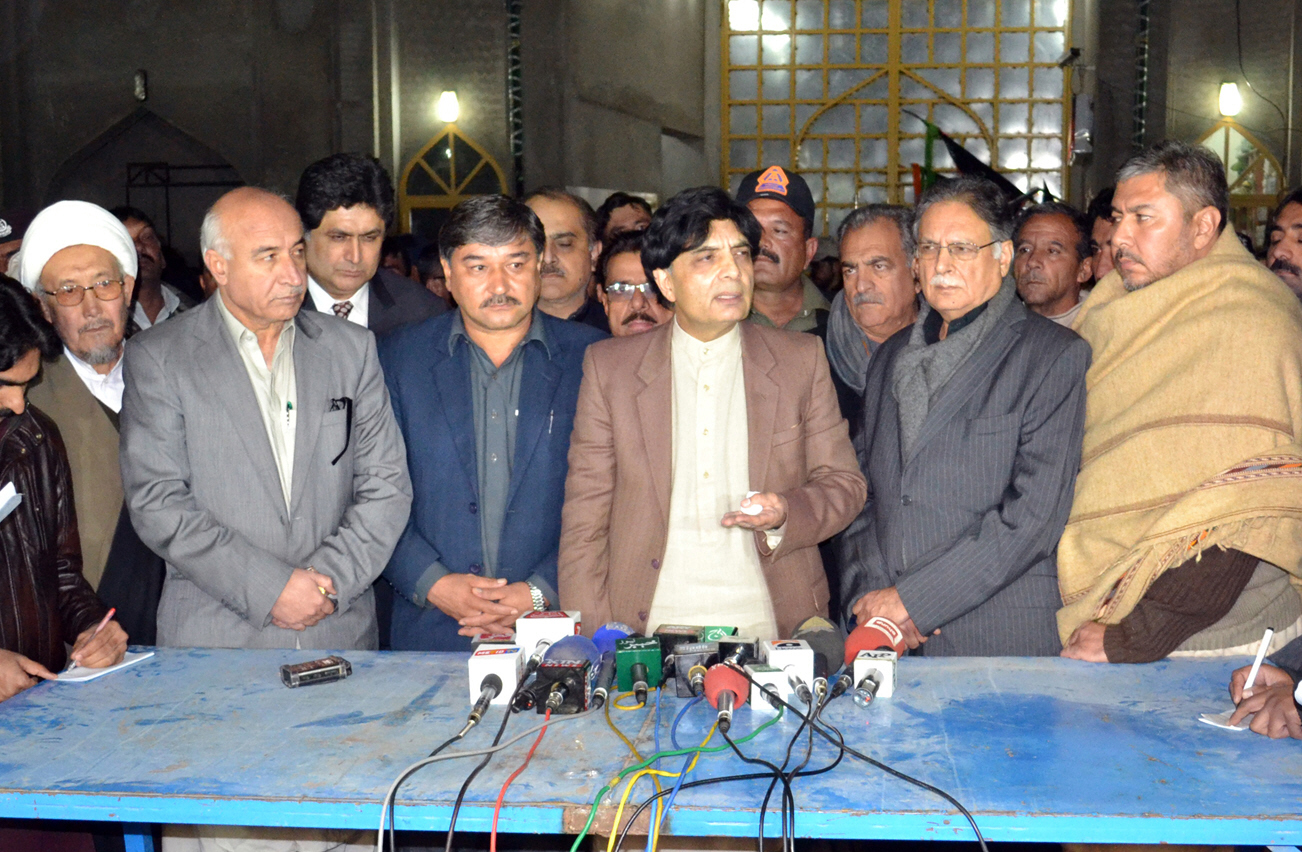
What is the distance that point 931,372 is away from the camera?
2680 millimetres

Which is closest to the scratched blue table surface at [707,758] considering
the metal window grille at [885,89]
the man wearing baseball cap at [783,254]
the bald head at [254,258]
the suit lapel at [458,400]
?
the suit lapel at [458,400]

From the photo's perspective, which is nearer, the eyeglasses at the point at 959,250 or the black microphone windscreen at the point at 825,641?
the black microphone windscreen at the point at 825,641

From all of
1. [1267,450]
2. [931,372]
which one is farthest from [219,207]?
[1267,450]

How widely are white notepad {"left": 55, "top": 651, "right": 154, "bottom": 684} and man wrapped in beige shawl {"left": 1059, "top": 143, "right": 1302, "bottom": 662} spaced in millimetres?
1954

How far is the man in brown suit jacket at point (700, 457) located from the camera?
2.66 m

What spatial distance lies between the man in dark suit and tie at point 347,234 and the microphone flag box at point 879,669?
181cm

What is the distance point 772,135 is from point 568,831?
10641mm

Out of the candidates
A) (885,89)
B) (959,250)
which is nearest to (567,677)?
(959,250)

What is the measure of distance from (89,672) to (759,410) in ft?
5.07

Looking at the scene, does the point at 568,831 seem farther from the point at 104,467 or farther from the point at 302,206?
the point at 302,206

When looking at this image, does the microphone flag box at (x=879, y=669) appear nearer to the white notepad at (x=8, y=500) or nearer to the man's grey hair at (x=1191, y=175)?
the man's grey hair at (x=1191, y=175)

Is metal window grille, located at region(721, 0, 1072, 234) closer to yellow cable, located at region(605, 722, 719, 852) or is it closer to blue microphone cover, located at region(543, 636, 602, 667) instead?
blue microphone cover, located at region(543, 636, 602, 667)

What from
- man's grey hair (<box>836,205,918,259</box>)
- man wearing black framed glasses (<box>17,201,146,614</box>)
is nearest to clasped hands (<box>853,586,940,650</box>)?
man's grey hair (<box>836,205,918,259</box>)

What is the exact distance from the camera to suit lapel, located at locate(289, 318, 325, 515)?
273 centimetres
